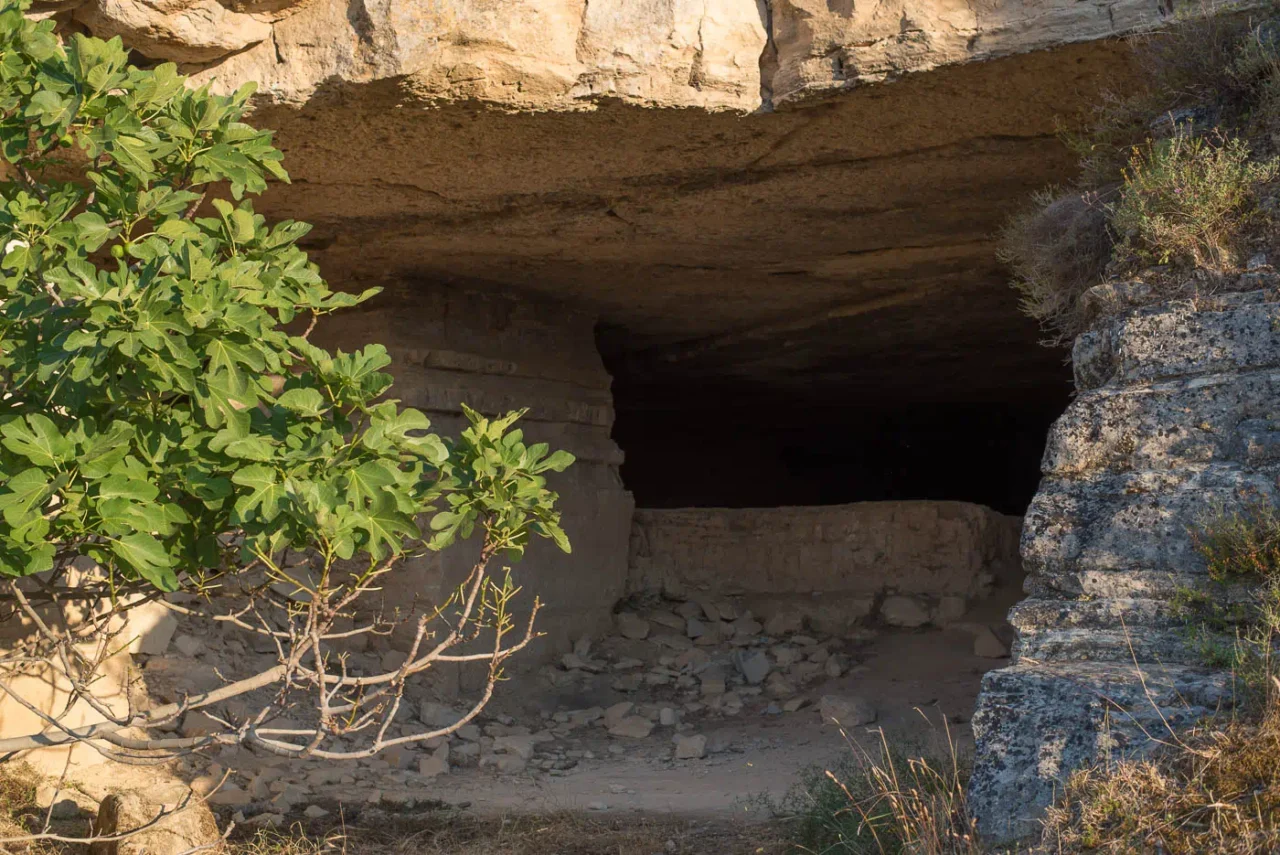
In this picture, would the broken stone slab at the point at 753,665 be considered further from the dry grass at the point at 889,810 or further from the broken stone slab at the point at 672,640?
the dry grass at the point at 889,810

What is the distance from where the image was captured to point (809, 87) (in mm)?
4742

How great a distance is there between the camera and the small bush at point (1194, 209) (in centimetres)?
356

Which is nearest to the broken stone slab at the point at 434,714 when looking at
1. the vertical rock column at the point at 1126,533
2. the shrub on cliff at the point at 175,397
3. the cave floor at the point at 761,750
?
the cave floor at the point at 761,750

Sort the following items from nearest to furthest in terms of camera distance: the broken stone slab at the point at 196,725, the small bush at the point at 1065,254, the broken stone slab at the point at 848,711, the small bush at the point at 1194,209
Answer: the small bush at the point at 1194,209 < the small bush at the point at 1065,254 < the broken stone slab at the point at 196,725 < the broken stone slab at the point at 848,711

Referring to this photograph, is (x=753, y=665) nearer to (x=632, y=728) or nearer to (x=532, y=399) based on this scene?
(x=632, y=728)

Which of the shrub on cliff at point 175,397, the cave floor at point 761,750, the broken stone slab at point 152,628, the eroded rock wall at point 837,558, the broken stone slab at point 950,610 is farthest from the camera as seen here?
the eroded rock wall at point 837,558

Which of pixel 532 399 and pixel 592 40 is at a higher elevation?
pixel 592 40

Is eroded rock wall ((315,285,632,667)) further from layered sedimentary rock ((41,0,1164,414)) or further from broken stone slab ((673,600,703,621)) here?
broken stone slab ((673,600,703,621))

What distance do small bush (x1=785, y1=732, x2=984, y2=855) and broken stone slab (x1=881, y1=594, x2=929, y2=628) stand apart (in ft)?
8.19

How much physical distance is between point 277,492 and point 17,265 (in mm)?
818

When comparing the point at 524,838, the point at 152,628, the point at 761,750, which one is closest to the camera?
the point at 524,838

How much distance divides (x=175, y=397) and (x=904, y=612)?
5.82 metres

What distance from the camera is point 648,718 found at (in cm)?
696

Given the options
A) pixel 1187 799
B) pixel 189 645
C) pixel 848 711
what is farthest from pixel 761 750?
pixel 1187 799
